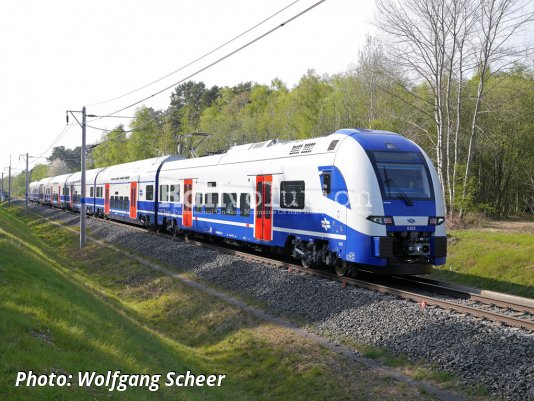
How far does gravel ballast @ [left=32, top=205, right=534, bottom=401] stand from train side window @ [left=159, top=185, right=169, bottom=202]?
374 inches

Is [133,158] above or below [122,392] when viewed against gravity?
above

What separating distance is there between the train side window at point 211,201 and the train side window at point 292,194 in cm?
485

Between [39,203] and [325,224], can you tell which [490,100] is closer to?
[325,224]

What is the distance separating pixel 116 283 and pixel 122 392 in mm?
12827

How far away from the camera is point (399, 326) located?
9031mm

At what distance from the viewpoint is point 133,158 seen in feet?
251

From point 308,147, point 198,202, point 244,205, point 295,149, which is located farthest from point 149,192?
point 308,147

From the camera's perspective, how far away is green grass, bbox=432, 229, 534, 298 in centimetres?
1488

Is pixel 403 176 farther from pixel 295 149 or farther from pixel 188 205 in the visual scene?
pixel 188 205

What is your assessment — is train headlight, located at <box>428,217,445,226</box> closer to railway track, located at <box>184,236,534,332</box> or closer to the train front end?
the train front end

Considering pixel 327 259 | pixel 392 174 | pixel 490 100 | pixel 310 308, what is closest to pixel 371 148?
pixel 392 174

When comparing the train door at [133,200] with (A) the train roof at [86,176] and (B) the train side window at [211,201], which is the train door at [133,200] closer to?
(B) the train side window at [211,201]

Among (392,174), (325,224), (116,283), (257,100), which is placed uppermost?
(257,100)

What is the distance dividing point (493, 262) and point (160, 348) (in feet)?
36.2
